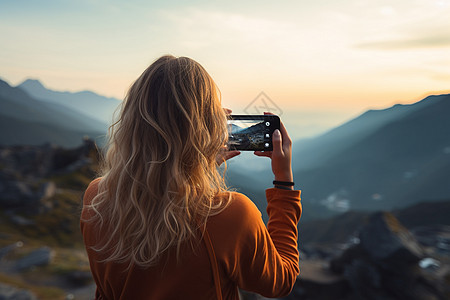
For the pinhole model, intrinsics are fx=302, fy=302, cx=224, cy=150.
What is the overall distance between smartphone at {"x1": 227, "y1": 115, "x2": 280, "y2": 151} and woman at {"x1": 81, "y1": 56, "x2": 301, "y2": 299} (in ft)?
1.36

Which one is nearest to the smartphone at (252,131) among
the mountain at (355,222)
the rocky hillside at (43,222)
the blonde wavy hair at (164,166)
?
the blonde wavy hair at (164,166)

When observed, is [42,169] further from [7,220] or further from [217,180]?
[217,180]

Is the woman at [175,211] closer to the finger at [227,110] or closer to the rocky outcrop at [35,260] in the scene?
the finger at [227,110]

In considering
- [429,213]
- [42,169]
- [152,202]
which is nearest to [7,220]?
[42,169]

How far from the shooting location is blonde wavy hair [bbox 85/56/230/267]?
6.83 ft

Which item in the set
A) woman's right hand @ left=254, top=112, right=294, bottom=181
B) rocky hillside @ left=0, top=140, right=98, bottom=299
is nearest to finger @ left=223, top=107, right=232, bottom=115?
woman's right hand @ left=254, top=112, right=294, bottom=181

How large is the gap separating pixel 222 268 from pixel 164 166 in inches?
31.9

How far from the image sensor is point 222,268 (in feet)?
6.80

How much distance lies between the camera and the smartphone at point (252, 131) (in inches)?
108

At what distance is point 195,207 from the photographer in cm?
211

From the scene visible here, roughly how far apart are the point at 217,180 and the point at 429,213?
165 meters

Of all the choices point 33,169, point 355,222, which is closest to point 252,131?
point 33,169

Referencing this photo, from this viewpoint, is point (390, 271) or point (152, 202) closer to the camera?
point (152, 202)

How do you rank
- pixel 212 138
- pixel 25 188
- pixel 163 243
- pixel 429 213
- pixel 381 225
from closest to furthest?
pixel 163 243, pixel 212 138, pixel 381 225, pixel 25 188, pixel 429 213
